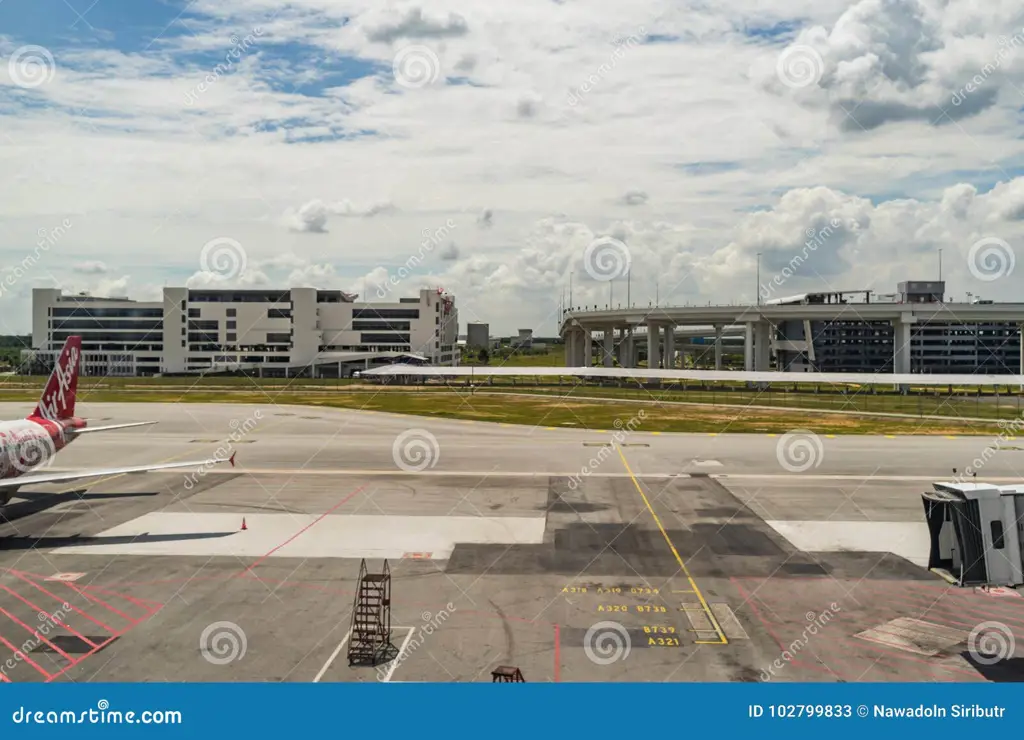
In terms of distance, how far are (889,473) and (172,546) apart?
150 feet

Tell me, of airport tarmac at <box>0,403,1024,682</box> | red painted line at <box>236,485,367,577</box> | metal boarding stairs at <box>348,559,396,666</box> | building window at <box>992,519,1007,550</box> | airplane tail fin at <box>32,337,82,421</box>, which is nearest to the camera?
metal boarding stairs at <box>348,559,396,666</box>

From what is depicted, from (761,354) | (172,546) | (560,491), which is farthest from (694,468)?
(761,354)

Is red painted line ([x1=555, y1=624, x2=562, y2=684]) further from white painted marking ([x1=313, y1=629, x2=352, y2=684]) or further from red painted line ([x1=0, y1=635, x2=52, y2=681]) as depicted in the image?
red painted line ([x1=0, y1=635, x2=52, y2=681])

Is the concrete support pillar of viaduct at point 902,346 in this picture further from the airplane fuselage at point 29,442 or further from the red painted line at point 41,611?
the red painted line at point 41,611

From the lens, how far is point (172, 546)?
1267 inches

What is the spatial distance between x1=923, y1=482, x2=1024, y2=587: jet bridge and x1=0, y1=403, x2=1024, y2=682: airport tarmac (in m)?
2.37

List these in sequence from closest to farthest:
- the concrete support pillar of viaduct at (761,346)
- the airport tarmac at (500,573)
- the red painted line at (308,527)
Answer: the airport tarmac at (500,573) < the red painted line at (308,527) < the concrete support pillar of viaduct at (761,346)

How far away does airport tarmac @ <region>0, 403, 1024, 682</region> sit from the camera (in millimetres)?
20953

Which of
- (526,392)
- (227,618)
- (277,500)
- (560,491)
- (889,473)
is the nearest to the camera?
(227,618)

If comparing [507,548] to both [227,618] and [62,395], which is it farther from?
[62,395]

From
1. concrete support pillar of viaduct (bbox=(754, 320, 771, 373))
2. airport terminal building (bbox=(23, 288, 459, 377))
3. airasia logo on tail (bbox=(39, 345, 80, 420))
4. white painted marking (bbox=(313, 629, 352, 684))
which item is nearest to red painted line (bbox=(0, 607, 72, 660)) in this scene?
white painted marking (bbox=(313, 629, 352, 684))

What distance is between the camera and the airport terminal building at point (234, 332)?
545ft

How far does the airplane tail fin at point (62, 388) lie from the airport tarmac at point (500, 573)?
472 centimetres

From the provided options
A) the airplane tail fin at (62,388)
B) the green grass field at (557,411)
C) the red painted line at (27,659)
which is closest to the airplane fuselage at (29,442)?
the airplane tail fin at (62,388)
